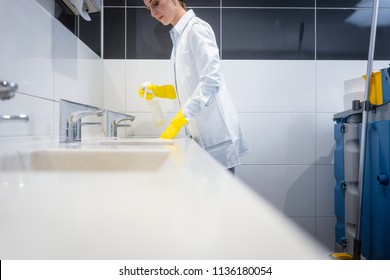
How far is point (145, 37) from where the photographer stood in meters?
2.13

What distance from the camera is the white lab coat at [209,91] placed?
1446mm

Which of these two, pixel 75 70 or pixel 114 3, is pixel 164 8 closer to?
pixel 75 70

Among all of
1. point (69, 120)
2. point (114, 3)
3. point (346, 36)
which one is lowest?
point (69, 120)

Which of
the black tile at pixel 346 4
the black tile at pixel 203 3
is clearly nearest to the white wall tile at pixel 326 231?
the black tile at pixel 346 4

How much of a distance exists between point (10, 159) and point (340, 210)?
1.81 m

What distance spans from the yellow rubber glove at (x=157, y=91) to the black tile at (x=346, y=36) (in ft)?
3.26

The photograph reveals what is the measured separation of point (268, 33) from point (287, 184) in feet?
3.24

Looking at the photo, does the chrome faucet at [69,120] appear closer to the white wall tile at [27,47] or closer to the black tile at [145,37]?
the white wall tile at [27,47]

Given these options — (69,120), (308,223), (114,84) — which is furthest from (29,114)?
(308,223)

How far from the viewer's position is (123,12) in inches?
83.7

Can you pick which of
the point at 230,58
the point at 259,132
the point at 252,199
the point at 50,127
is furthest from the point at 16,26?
the point at 259,132

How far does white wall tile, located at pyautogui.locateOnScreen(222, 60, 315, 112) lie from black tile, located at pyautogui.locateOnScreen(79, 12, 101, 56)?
2.64 ft

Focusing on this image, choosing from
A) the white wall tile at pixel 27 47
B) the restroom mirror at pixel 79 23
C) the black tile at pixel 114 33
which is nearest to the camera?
the white wall tile at pixel 27 47
